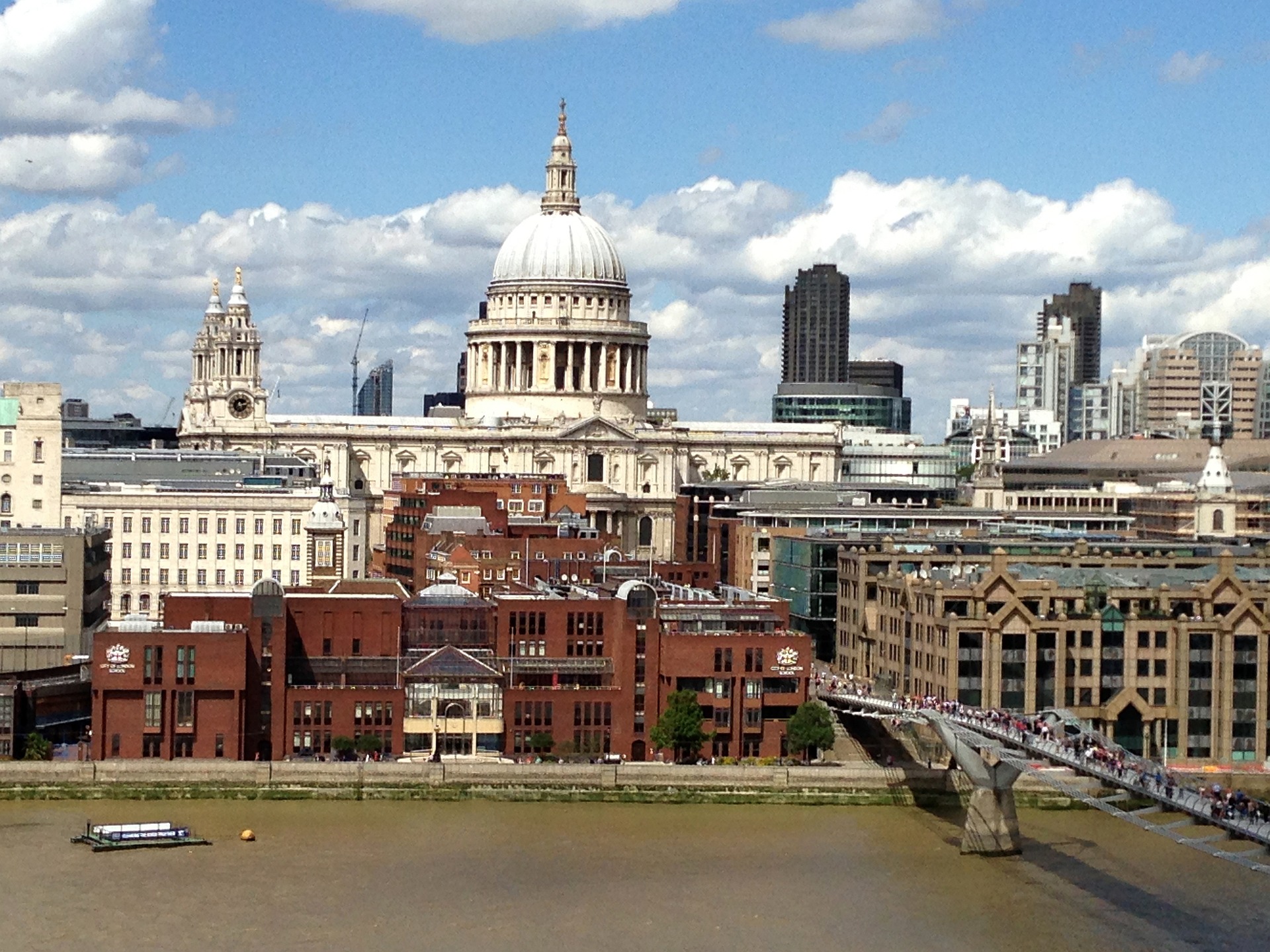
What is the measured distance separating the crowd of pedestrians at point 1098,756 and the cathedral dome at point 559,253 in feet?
313

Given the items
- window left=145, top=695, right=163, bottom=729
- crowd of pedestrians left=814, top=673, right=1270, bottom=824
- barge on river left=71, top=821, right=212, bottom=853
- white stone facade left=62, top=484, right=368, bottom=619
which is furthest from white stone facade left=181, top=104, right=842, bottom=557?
barge on river left=71, top=821, right=212, bottom=853

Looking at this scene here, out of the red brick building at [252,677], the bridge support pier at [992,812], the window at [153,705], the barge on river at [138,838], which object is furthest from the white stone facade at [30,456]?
the bridge support pier at [992,812]

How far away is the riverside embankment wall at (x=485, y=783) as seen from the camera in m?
74.4

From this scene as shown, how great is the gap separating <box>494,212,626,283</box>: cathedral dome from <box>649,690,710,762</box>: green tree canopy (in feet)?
327

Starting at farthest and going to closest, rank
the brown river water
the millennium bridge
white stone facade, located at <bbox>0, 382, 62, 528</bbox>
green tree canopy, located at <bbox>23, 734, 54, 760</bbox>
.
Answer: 1. white stone facade, located at <bbox>0, 382, 62, 528</bbox>
2. green tree canopy, located at <bbox>23, 734, 54, 760</bbox>
3. the millennium bridge
4. the brown river water

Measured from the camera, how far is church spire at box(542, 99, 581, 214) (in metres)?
181

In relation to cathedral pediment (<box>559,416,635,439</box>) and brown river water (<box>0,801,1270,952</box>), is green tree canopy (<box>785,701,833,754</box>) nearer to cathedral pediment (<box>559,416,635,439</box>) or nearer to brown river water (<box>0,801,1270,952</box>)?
brown river water (<box>0,801,1270,952</box>)

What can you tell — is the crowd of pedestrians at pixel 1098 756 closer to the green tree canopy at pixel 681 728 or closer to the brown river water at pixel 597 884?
the brown river water at pixel 597 884

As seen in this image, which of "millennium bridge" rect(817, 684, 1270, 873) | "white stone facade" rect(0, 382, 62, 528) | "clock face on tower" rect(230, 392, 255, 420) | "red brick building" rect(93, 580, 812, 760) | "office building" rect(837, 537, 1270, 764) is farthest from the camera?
"clock face on tower" rect(230, 392, 255, 420)

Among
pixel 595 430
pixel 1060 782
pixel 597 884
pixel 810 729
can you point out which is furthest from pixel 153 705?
pixel 595 430

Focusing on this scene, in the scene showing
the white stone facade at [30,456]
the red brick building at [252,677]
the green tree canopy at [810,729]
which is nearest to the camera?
the red brick building at [252,677]

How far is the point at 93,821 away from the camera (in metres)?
70.2

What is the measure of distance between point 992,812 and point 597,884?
33.9 feet

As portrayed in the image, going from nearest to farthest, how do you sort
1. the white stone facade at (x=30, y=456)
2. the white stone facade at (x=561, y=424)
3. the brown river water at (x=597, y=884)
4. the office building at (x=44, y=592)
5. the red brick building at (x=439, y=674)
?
the brown river water at (x=597, y=884)
the red brick building at (x=439, y=674)
the office building at (x=44, y=592)
the white stone facade at (x=30, y=456)
the white stone facade at (x=561, y=424)
